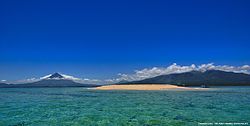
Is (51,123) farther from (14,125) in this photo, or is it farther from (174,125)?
(174,125)

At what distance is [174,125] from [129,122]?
3155 millimetres

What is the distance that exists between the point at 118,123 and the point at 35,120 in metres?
6.36

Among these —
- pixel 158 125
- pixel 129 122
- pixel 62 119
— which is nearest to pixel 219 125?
pixel 158 125

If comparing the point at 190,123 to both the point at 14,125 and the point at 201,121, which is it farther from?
the point at 14,125

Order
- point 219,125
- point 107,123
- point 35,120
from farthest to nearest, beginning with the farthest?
1. point 35,120
2. point 107,123
3. point 219,125

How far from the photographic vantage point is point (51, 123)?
65.1 ft

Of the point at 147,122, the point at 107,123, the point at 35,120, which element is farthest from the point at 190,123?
the point at 35,120

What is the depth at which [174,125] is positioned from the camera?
61.4 ft

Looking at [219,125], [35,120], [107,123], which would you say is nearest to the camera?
[219,125]

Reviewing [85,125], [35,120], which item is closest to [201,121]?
[85,125]

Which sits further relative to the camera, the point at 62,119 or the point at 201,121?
the point at 62,119

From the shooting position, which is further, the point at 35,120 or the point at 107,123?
the point at 35,120

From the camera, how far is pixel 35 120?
2117 centimetres

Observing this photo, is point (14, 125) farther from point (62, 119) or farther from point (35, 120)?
point (62, 119)
